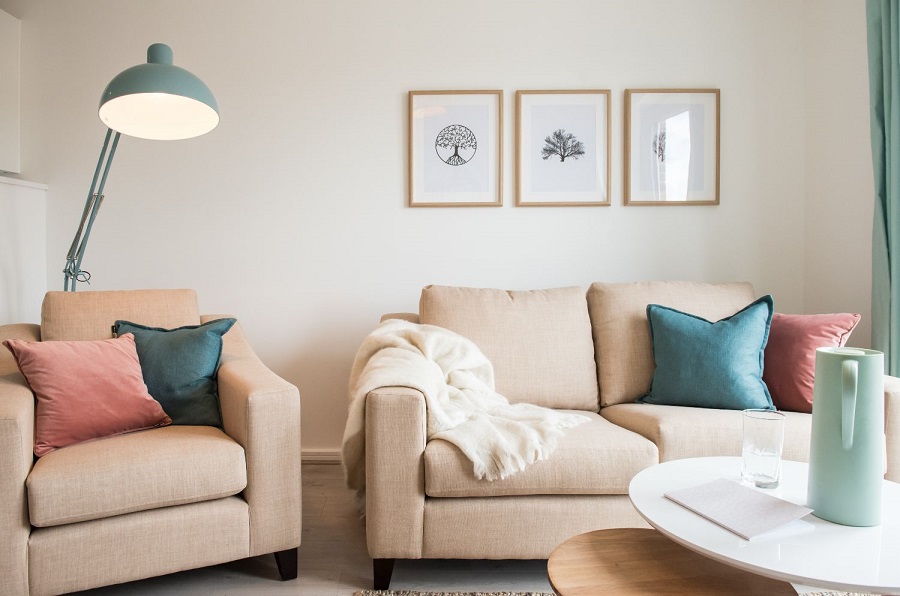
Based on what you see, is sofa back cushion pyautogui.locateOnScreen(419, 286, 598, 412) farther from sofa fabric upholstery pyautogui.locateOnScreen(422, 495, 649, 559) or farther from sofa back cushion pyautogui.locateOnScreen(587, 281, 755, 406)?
sofa fabric upholstery pyautogui.locateOnScreen(422, 495, 649, 559)

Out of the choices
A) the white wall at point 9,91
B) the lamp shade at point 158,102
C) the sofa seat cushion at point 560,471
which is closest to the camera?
the sofa seat cushion at point 560,471

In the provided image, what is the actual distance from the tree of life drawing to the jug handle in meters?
2.14

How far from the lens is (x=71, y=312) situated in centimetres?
232

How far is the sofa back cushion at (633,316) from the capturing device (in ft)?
8.23

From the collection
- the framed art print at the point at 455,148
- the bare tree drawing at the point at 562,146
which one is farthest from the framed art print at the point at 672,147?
the framed art print at the point at 455,148

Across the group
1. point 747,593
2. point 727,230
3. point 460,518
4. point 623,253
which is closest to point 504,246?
point 623,253

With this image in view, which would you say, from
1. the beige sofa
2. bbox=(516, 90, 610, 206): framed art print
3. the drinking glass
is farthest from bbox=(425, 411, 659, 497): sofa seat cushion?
bbox=(516, 90, 610, 206): framed art print

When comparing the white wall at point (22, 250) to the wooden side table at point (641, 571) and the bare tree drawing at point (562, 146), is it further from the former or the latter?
the wooden side table at point (641, 571)

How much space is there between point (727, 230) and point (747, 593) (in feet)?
7.42

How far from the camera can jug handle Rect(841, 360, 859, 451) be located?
115 centimetres

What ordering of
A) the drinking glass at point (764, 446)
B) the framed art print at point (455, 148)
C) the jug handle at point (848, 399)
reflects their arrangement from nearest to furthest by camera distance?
the jug handle at point (848, 399) < the drinking glass at point (764, 446) < the framed art print at point (455, 148)

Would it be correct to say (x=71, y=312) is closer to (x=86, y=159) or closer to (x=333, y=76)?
(x=86, y=159)

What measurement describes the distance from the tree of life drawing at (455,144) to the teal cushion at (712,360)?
126 centimetres

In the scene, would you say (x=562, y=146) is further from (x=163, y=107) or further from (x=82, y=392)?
(x=82, y=392)
